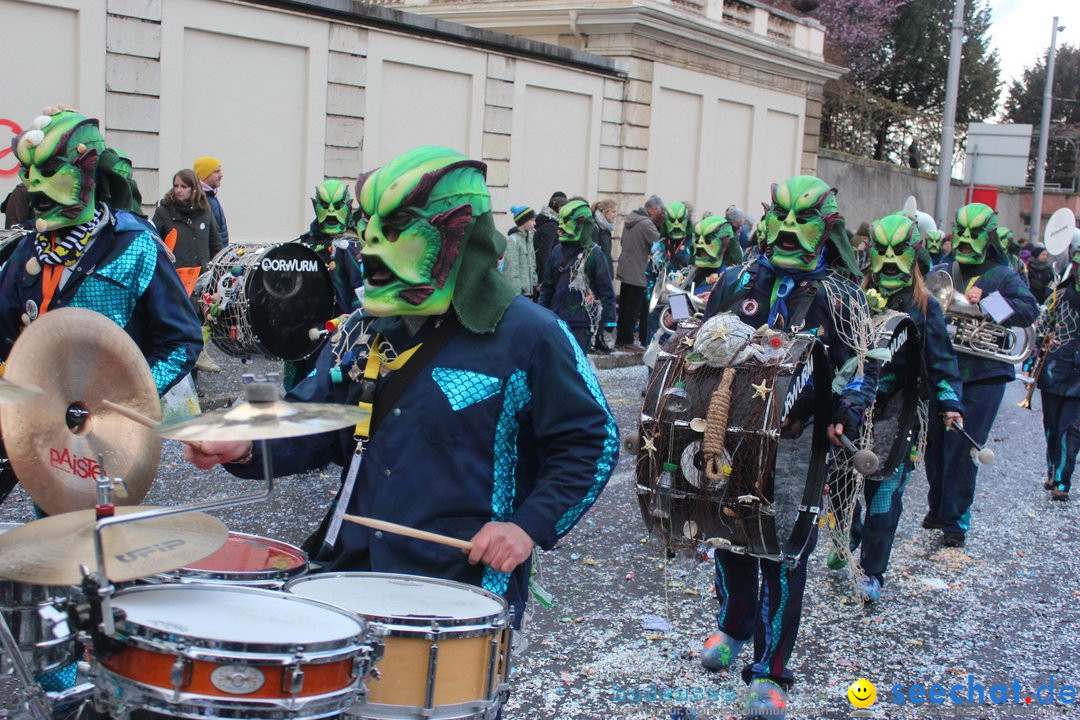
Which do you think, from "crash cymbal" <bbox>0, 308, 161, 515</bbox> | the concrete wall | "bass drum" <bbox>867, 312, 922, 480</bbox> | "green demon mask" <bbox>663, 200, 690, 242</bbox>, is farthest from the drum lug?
the concrete wall

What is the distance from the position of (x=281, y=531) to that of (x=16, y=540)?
4.50m

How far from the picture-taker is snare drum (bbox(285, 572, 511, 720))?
2.73 meters

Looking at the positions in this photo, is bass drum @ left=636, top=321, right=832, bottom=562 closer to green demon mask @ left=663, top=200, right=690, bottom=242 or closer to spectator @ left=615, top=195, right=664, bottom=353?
green demon mask @ left=663, top=200, right=690, bottom=242

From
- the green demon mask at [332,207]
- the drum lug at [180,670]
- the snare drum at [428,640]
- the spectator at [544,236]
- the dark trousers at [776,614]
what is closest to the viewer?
the drum lug at [180,670]

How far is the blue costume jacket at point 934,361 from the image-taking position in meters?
5.93

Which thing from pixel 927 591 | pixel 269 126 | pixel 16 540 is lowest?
pixel 927 591

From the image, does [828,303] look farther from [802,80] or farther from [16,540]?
[802,80]

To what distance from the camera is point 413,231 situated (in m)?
3.07

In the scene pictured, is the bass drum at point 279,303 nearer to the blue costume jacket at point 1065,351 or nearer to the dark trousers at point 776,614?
the dark trousers at point 776,614

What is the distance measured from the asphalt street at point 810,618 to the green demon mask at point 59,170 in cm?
208

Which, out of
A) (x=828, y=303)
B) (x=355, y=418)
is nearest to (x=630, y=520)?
(x=828, y=303)

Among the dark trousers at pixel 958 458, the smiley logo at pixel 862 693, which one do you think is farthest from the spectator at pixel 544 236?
the smiley logo at pixel 862 693

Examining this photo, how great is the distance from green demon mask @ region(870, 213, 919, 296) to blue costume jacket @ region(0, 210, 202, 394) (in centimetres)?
358

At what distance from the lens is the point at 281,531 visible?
7082mm
